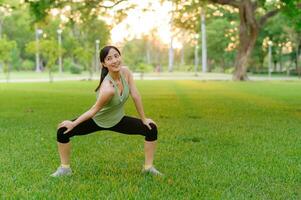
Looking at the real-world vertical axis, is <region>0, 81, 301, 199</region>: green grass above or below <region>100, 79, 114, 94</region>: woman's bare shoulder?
below

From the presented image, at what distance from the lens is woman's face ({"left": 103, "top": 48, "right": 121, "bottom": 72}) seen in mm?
5902

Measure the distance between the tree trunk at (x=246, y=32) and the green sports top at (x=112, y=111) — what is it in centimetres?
2959

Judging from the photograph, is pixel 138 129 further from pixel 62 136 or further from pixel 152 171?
pixel 62 136

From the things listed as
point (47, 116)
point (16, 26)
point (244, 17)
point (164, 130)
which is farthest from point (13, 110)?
point (16, 26)

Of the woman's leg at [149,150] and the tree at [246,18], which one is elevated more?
the tree at [246,18]

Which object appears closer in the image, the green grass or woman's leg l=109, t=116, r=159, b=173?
the green grass

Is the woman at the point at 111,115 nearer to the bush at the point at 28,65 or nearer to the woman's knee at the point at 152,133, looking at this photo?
the woman's knee at the point at 152,133

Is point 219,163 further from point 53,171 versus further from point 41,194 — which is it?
point 41,194

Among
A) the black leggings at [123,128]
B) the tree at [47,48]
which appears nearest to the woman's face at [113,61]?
the black leggings at [123,128]

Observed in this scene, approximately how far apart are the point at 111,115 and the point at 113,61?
64 cm

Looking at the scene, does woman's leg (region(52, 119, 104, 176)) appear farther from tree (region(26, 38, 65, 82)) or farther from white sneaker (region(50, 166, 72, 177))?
tree (region(26, 38, 65, 82))

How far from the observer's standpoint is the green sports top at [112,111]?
19.5 feet

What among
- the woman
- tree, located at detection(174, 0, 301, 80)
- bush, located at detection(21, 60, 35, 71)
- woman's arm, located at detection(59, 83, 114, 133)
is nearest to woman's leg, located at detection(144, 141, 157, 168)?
the woman

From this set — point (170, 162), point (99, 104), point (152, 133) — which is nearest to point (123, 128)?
point (152, 133)
